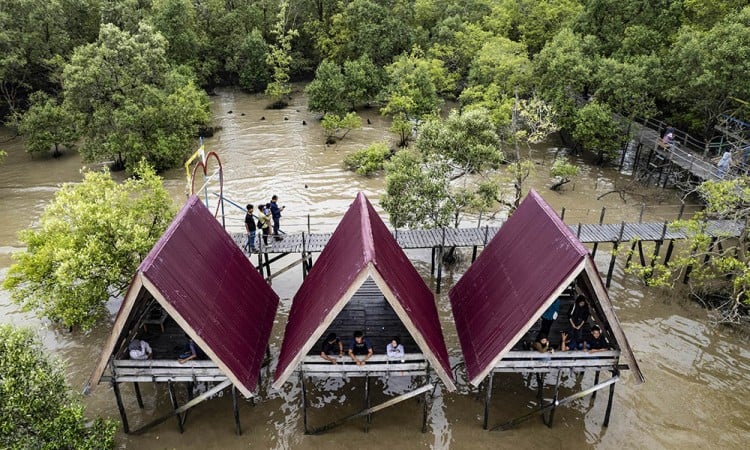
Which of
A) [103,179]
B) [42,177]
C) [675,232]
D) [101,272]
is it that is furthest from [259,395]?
[42,177]

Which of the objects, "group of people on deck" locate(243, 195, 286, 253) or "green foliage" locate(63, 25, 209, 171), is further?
"green foliage" locate(63, 25, 209, 171)

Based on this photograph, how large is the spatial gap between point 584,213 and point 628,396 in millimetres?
13784

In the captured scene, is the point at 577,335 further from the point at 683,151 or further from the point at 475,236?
the point at 683,151

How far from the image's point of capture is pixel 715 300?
21.4 meters

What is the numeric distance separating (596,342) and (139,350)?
13.8 meters

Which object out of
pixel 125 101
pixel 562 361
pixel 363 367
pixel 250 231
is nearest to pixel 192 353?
pixel 363 367

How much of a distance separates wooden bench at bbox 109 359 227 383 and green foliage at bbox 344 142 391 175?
66.5ft

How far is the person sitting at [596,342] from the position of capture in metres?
14.7

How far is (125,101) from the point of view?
30562mm

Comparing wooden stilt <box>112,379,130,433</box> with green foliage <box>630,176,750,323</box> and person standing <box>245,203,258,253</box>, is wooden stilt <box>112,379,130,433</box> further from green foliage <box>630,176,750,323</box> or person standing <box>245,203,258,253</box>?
green foliage <box>630,176,750,323</box>

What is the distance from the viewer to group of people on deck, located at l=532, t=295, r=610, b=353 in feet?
48.4

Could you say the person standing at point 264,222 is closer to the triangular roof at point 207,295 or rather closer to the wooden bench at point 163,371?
the triangular roof at point 207,295

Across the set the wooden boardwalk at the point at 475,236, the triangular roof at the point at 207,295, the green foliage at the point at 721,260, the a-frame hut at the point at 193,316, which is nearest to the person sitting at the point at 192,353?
the a-frame hut at the point at 193,316

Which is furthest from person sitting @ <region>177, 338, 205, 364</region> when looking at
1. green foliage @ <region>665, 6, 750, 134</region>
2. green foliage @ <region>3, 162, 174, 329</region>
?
green foliage @ <region>665, 6, 750, 134</region>
